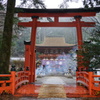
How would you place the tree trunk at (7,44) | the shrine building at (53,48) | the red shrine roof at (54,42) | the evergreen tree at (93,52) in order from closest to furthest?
the evergreen tree at (93,52)
the tree trunk at (7,44)
the shrine building at (53,48)
the red shrine roof at (54,42)

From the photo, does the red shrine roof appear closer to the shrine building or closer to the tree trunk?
the shrine building

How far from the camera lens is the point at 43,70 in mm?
24766

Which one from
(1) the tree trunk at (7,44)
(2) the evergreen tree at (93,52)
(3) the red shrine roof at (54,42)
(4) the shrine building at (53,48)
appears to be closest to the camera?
(2) the evergreen tree at (93,52)

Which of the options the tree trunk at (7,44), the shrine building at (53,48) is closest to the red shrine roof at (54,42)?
the shrine building at (53,48)

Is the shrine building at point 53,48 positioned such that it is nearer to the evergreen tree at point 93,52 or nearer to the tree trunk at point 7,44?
the tree trunk at point 7,44

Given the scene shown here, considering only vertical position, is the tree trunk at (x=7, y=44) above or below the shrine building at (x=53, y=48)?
below

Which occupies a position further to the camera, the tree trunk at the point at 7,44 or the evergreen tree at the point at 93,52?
the tree trunk at the point at 7,44

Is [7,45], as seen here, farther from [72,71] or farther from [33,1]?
[72,71]

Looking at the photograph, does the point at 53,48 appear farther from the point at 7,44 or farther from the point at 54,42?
the point at 7,44

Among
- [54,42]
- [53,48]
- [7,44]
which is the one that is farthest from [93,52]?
[54,42]

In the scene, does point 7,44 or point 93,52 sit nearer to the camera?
point 93,52

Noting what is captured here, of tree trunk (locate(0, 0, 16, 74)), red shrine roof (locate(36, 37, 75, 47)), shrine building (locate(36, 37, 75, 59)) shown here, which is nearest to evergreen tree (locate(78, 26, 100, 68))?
tree trunk (locate(0, 0, 16, 74))

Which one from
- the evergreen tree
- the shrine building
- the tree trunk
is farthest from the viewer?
the shrine building

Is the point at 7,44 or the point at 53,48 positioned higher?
the point at 53,48
